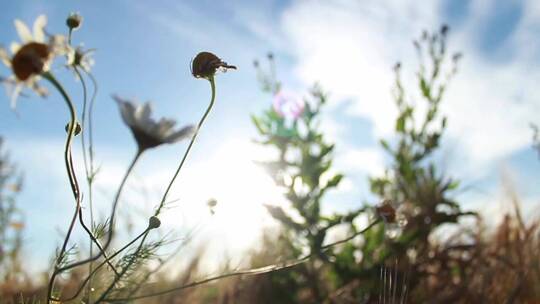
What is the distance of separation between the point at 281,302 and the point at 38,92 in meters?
1.61

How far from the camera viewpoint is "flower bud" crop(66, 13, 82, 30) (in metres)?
0.85

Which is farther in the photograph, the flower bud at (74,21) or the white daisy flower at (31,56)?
the flower bud at (74,21)

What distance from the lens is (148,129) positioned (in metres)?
0.72

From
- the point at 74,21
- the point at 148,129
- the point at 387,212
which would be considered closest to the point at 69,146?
the point at 148,129

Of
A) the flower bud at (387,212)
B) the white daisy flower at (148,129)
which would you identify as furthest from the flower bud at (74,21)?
the flower bud at (387,212)

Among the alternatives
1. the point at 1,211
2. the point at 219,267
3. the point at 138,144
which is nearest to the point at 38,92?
the point at 138,144

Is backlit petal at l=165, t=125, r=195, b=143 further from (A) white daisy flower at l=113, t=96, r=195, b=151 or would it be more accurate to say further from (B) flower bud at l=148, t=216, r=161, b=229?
(B) flower bud at l=148, t=216, r=161, b=229

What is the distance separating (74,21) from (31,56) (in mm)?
291

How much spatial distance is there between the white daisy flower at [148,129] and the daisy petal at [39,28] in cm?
14

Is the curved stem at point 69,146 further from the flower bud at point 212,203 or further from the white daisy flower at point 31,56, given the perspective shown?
the flower bud at point 212,203

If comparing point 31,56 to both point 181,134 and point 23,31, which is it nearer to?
point 23,31

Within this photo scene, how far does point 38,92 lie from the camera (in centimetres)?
60

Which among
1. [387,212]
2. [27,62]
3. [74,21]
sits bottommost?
[387,212]

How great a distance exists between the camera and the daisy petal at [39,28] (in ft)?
2.01
